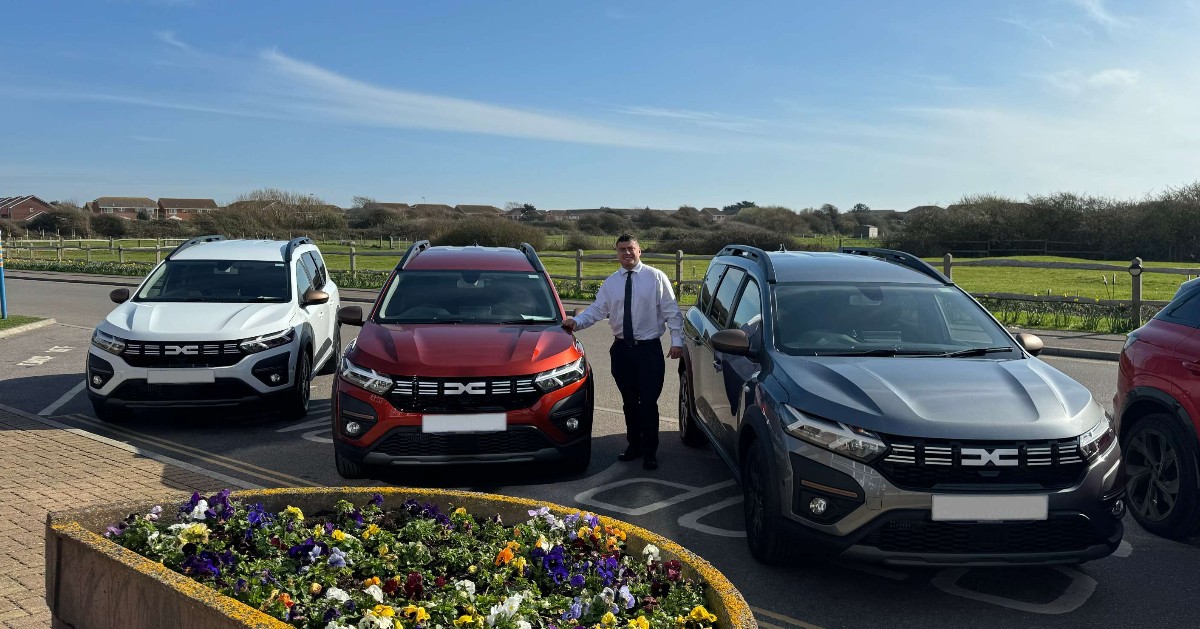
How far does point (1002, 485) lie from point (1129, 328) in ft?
48.3

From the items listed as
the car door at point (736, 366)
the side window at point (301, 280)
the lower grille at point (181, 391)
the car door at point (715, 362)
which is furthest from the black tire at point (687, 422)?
the side window at point (301, 280)

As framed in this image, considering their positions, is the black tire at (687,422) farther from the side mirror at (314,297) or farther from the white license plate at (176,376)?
the white license plate at (176,376)

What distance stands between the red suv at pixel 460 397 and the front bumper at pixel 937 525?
2.30m

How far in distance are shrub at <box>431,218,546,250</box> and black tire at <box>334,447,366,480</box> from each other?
Result: 3912cm

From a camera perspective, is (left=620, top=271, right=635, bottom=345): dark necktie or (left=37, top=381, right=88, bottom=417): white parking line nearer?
(left=620, top=271, right=635, bottom=345): dark necktie

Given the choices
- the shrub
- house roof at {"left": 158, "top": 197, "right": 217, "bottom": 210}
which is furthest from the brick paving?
house roof at {"left": 158, "top": 197, "right": 217, "bottom": 210}

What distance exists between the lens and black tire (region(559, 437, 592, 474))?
6.61 meters

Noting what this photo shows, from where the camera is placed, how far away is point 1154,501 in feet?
19.1

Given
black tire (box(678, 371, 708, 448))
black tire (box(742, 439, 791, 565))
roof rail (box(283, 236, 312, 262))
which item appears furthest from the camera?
roof rail (box(283, 236, 312, 262))

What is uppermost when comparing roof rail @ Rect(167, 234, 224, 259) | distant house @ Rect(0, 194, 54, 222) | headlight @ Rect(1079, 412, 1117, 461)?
distant house @ Rect(0, 194, 54, 222)

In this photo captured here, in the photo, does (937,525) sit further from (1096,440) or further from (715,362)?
(715,362)

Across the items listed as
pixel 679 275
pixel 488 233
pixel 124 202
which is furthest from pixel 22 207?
pixel 679 275

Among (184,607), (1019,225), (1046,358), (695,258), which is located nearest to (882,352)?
(184,607)

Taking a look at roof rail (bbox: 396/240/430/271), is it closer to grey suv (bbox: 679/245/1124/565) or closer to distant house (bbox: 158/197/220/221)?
grey suv (bbox: 679/245/1124/565)
